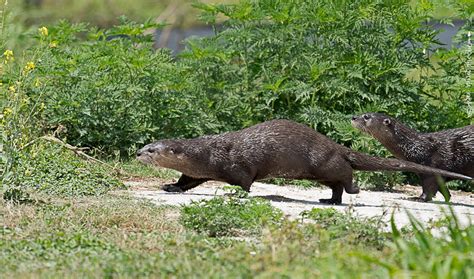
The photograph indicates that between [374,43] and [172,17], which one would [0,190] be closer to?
[374,43]

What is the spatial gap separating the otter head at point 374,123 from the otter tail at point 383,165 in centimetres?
75

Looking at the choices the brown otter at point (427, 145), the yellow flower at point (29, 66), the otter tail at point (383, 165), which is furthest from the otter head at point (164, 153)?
the yellow flower at point (29, 66)

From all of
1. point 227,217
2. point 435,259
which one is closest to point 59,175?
point 227,217

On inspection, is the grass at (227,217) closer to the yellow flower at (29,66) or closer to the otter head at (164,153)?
the yellow flower at (29,66)

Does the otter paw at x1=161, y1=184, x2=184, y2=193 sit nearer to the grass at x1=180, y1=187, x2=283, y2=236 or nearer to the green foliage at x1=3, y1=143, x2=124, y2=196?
the green foliage at x1=3, y1=143, x2=124, y2=196

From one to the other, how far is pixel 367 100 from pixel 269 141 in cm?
233

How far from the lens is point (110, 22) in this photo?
22.1m

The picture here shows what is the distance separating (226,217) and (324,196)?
2.76 metres

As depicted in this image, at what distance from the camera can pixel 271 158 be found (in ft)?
28.0

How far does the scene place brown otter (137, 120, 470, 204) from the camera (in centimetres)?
850

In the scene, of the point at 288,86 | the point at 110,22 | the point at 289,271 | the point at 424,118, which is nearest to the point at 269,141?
the point at 288,86

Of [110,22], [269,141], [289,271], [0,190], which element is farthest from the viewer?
[110,22]

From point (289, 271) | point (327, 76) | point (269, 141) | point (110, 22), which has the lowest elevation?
point (289, 271)

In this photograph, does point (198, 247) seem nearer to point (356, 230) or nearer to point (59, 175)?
point (356, 230)
